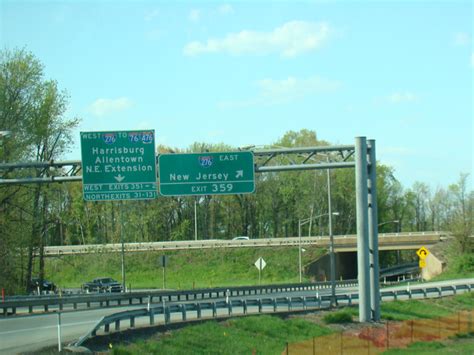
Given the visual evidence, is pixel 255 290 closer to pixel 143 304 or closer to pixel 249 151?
pixel 143 304

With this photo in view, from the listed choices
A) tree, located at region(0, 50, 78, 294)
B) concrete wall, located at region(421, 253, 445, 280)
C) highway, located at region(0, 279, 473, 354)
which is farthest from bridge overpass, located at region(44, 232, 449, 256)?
highway, located at region(0, 279, 473, 354)

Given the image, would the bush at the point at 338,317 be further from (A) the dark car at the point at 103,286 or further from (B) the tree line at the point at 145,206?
(A) the dark car at the point at 103,286

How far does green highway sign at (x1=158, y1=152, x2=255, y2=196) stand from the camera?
109 ft

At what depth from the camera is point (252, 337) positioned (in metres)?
31.8

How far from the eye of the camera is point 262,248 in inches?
3780

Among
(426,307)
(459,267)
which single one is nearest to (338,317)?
(426,307)

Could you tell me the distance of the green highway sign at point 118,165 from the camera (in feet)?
108

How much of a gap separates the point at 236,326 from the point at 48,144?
30.5m

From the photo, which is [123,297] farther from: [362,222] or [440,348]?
[440,348]

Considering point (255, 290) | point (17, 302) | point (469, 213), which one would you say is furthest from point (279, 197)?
point (17, 302)

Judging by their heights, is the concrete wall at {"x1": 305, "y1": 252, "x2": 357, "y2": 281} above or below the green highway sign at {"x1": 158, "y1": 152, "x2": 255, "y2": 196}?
below

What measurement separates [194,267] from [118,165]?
61158mm

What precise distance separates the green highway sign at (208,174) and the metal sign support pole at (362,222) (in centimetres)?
432

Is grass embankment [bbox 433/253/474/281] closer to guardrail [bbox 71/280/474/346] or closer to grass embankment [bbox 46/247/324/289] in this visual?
grass embankment [bbox 46/247/324/289]
